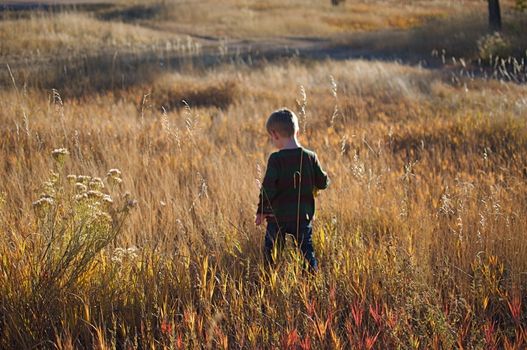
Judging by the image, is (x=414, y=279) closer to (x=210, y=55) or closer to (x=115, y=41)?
(x=210, y=55)

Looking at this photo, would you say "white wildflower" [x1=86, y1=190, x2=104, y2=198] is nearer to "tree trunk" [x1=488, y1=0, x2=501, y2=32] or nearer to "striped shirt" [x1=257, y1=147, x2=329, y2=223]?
"striped shirt" [x1=257, y1=147, x2=329, y2=223]

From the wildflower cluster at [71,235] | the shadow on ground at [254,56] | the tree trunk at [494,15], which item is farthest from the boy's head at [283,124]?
the tree trunk at [494,15]

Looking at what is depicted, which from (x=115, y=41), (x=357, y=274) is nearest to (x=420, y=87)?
(x=357, y=274)

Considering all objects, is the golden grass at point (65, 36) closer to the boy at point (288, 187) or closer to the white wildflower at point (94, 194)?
the white wildflower at point (94, 194)

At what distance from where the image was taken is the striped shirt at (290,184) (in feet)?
12.0

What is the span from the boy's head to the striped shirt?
0.10 metres

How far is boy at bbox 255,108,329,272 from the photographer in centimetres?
364

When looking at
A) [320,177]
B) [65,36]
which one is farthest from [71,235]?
[65,36]

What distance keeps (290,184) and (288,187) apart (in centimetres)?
2

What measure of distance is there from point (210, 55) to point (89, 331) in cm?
1626

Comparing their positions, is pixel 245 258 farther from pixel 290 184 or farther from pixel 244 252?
pixel 290 184

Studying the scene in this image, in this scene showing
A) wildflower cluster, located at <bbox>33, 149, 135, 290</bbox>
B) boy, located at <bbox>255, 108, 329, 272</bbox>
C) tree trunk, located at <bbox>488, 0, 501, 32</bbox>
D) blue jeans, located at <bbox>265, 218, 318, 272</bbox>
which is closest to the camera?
wildflower cluster, located at <bbox>33, 149, 135, 290</bbox>

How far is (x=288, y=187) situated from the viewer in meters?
3.74

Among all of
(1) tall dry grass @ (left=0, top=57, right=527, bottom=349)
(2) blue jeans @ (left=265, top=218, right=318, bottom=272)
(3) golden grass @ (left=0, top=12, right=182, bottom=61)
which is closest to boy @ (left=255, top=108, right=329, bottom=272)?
(2) blue jeans @ (left=265, top=218, right=318, bottom=272)
